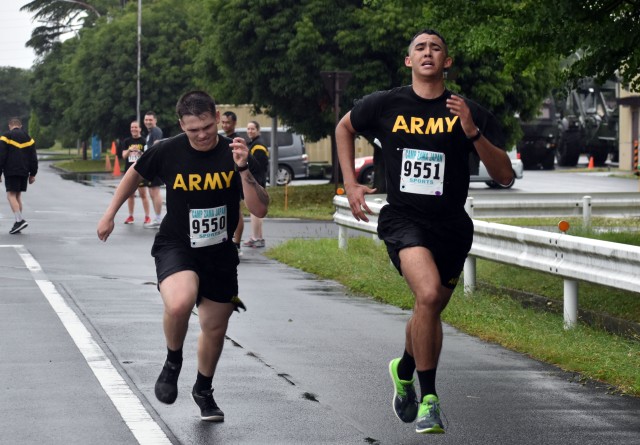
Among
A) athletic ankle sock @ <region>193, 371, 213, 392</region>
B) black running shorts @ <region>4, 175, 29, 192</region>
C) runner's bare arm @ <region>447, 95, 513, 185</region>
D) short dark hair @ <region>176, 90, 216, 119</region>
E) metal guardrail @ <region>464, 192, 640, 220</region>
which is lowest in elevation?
athletic ankle sock @ <region>193, 371, 213, 392</region>

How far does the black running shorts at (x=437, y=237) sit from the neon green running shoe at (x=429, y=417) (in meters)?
0.68

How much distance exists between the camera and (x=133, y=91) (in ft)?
212

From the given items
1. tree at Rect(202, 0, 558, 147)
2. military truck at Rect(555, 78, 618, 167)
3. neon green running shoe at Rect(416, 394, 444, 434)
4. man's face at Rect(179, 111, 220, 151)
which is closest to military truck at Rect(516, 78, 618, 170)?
military truck at Rect(555, 78, 618, 167)

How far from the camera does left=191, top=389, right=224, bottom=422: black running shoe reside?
721 centimetres

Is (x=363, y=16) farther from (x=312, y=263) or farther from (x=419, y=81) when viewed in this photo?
(x=419, y=81)

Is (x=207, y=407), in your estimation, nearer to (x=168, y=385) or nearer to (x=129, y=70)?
(x=168, y=385)

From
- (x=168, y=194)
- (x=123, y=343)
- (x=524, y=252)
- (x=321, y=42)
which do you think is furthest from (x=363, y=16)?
(x=168, y=194)

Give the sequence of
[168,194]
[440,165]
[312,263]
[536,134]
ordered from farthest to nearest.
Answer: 1. [536,134]
2. [312,263]
3. [168,194]
4. [440,165]

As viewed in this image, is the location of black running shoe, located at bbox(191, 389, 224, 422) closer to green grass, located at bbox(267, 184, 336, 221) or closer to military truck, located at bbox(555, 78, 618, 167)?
green grass, located at bbox(267, 184, 336, 221)

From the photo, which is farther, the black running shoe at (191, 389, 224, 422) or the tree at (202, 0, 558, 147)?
the tree at (202, 0, 558, 147)

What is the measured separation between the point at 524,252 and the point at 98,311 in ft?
11.7

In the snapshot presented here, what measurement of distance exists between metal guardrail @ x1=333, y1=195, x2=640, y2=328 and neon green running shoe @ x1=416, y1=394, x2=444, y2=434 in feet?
10.8

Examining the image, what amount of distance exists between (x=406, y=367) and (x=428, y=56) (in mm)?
1570

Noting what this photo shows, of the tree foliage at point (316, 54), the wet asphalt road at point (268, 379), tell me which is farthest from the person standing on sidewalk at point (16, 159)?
the wet asphalt road at point (268, 379)
